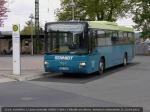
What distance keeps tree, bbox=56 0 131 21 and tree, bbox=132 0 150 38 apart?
29.6 ft

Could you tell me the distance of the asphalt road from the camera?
1349 cm

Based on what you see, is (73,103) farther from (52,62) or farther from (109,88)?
(52,62)

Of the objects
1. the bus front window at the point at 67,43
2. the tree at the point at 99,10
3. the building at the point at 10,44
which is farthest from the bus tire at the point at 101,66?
the building at the point at 10,44

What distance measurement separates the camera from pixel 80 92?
53.3 feet

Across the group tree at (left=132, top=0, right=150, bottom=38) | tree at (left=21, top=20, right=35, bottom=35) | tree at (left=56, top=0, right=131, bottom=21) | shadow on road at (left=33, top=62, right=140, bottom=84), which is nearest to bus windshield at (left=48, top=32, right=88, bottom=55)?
shadow on road at (left=33, top=62, right=140, bottom=84)

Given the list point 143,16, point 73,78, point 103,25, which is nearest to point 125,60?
point 103,25

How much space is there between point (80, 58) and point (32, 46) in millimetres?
37997

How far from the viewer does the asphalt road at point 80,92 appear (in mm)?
13492

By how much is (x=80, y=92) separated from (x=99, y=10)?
4689 centimetres

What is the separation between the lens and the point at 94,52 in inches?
881

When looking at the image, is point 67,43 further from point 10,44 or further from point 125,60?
point 10,44

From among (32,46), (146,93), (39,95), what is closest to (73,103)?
(39,95)

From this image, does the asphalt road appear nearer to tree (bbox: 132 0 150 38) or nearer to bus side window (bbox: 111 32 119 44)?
bus side window (bbox: 111 32 119 44)

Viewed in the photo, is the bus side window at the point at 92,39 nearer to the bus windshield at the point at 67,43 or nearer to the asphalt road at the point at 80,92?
the bus windshield at the point at 67,43
